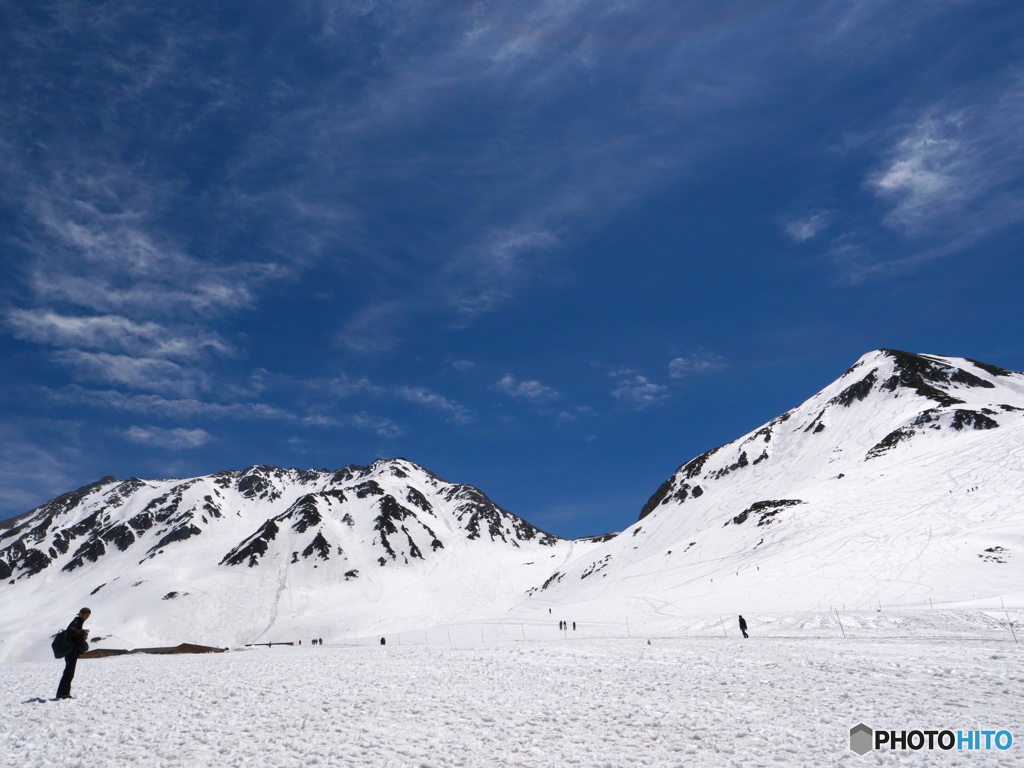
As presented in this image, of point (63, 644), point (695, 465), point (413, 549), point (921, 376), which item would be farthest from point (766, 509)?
point (413, 549)

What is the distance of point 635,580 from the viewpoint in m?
85.8

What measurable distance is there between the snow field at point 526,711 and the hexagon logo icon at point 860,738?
0.66 ft

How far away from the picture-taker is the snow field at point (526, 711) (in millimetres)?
11180

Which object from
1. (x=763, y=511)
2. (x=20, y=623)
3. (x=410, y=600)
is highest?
(x=763, y=511)

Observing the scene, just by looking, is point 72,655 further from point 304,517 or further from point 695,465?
point 304,517

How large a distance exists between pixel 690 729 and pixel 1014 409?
122110mm

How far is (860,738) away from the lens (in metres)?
12.3

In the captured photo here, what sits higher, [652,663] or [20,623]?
[652,663]

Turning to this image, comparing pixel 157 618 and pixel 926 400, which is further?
pixel 157 618

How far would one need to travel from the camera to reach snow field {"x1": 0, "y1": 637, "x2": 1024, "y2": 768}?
1118cm

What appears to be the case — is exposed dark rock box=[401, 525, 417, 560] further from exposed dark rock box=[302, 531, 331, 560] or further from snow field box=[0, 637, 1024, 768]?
snow field box=[0, 637, 1024, 768]

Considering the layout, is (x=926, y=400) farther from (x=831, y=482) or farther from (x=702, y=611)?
(x=702, y=611)

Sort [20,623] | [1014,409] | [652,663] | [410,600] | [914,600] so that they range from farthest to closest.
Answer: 1. [20,623]
2. [410,600]
3. [1014,409]
4. [914,600]
5. [652,663]

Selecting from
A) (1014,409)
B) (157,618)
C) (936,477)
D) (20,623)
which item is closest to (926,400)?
(1014,409)
